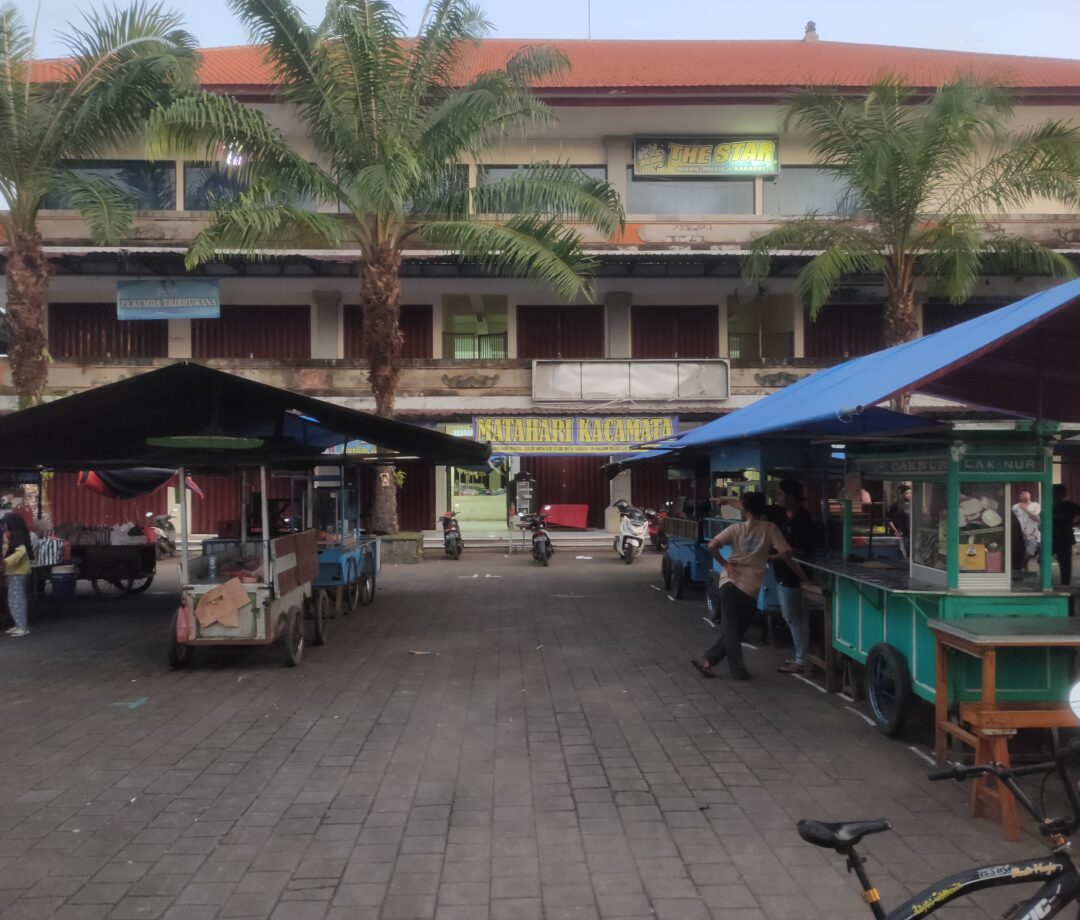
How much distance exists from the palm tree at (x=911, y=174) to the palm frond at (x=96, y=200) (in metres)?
11.5

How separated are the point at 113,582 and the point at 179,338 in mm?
9669

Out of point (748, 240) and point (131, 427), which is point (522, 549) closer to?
point (748, 240)

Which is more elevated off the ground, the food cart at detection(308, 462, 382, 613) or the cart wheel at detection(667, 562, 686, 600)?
the food cart at detection(308, 462, 382, 613)

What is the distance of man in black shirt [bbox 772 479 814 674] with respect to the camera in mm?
8172

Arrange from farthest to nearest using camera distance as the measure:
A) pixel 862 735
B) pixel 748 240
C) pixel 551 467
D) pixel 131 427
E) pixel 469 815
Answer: pixel 551 467 → pixel 748 240 → pixel 131 427 → pixel 862 735 → pixel 469 815

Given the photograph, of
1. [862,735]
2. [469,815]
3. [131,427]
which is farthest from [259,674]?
[862,735]

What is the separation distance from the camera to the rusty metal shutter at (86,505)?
21891 mm

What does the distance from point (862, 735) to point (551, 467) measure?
1629 centimetres

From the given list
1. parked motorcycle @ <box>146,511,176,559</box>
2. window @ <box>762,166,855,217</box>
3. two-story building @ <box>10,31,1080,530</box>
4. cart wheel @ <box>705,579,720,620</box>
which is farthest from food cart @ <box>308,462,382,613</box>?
window @ <box>762,166,855,217</box>

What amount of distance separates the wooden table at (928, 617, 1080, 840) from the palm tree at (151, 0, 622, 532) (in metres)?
9.94

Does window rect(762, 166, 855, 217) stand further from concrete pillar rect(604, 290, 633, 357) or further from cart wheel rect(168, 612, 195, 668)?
cart wheel rect(168, 612, 195, 668)

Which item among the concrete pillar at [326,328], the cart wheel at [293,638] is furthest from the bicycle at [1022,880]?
the concrete pillar at [326,328]

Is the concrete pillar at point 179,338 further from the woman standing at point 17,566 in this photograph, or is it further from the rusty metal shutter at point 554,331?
the woman standing at point 17,566

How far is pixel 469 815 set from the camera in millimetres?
4875
